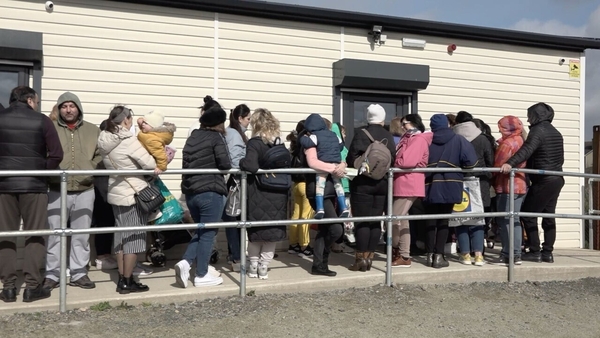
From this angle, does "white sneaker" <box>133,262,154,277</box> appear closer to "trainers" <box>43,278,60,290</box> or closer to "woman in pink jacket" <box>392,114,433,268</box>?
"trainers" <box>43,278,60,290</box>

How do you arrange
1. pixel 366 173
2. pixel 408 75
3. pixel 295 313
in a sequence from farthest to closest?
pixel 408 75, pixel 366 173, pixel 295 313

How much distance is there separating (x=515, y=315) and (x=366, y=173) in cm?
193

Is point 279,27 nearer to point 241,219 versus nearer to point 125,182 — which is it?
point 241,219

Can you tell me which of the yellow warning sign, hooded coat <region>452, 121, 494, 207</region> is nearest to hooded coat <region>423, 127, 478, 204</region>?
hooded coat <region>452, 121, 494, 207</region>

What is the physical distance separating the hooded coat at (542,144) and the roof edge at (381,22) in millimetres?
2330

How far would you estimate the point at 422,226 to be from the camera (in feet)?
24.0

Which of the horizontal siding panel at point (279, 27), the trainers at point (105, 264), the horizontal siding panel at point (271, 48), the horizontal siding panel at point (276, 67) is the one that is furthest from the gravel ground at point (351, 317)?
the horizontal siding panel at point (279, 27)

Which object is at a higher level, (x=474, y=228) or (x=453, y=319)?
(x=474, y=228)

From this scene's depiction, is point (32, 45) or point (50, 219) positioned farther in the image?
point (32, 45)

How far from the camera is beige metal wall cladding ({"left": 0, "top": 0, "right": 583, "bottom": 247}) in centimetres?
664

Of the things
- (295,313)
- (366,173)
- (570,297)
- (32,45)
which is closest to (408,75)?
(366,173)

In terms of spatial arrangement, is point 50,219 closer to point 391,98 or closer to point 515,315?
point 515,315

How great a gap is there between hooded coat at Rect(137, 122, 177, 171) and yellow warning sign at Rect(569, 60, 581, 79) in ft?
23.4

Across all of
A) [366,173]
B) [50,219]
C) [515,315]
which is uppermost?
[366,173]
